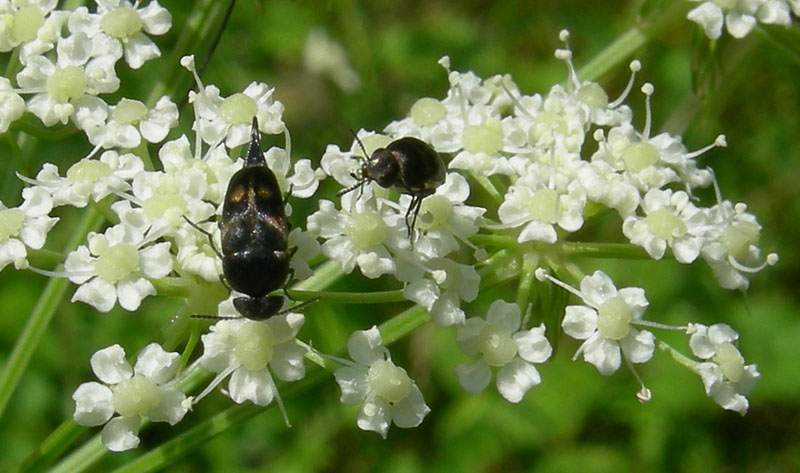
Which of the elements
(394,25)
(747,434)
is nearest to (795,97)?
(747,434)

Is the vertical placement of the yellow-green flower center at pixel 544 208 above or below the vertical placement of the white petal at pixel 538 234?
above

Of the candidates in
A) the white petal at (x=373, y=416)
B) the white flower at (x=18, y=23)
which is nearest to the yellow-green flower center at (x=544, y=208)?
the white petal at (x=373, y=416)

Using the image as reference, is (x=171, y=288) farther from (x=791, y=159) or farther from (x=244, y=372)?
(x=791, y=159)

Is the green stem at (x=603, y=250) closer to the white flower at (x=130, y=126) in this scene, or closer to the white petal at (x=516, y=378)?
the white petal at (x=516, y=378)

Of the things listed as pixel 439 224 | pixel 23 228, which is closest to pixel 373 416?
pixel 439 224

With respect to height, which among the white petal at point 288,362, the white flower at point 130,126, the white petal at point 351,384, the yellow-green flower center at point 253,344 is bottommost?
the white petal at point 351,384

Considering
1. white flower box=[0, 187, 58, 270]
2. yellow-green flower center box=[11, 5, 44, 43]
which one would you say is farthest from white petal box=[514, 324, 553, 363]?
yellow-green flower center box=[11, 5, 44, 43]

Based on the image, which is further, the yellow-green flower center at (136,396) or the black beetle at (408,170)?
the black beetle at (408,170)
